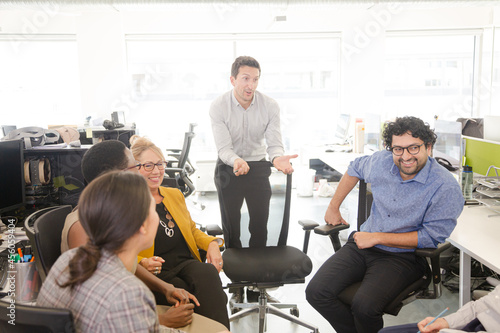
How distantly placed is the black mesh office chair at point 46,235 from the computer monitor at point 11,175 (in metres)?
0.75

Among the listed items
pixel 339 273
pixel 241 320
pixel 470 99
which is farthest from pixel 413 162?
pixel 470 99

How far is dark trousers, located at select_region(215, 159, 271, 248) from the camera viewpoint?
2658 mm

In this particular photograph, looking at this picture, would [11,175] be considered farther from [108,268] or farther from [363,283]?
[363,283]

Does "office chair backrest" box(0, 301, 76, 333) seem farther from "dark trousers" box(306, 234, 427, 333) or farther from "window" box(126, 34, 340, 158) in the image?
"window" box(126, 34, 340, 158)

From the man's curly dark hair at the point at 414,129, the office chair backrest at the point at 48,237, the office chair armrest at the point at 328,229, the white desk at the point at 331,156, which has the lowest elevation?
the office chair armrest at the point at 328,229

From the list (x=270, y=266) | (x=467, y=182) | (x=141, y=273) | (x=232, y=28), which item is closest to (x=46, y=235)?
(x=141, y=273)

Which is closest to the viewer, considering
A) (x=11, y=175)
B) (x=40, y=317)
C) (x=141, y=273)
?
(x=40, y=317)

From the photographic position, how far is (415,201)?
2.20 metres

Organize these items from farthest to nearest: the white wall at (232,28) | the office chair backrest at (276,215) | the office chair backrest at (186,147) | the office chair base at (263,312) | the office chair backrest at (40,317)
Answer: the white wall at (232,28)
the office chair backrest at (186,147)
the office chair backrest at (276,215)
the office chair base at (263,312)
the office chair backrest at (40,317)

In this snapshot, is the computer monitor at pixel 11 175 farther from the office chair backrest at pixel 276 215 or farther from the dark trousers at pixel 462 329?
the dark trousers at pixel 462 329

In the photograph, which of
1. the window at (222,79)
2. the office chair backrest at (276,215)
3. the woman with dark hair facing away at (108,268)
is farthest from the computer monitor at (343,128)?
the woman with dark hair facing away at (108,268)

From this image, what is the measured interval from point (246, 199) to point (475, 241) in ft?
4.10

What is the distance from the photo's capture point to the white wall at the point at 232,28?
6.89 m

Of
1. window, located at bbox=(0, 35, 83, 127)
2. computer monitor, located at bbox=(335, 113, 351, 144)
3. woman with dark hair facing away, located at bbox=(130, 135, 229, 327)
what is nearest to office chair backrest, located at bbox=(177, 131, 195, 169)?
computer monitor, located at bbox=(335, 113, 351, 144)
